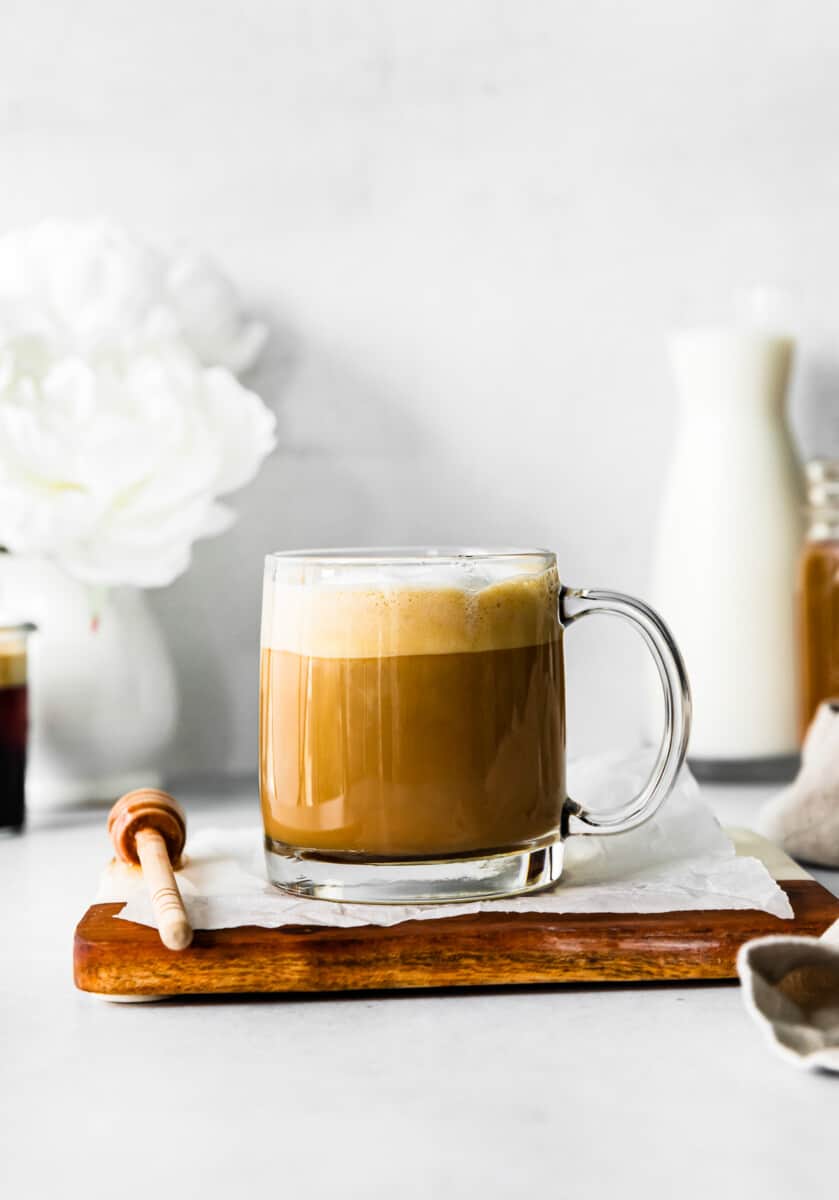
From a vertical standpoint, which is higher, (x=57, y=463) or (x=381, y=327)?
(x=381, y=327)

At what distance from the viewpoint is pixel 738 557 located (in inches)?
41.7

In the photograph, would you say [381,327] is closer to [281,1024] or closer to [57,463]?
[57,463]

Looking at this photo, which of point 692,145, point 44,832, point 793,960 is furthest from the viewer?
point 692,145

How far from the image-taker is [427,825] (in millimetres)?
606

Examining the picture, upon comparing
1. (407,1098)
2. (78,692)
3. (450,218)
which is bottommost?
(407,1098)

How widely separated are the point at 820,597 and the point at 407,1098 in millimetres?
685

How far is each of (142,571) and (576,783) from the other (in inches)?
14.8

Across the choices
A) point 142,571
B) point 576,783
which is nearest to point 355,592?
point 576,783

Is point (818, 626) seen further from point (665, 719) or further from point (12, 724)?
point (12, 724)

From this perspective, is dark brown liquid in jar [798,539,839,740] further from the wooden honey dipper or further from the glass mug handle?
the wooden honey dipper

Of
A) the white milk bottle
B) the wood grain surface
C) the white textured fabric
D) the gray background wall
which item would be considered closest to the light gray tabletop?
the wood grain surface

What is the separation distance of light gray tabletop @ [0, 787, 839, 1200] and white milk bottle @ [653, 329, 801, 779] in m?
0.51

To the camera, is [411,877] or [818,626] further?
[818,626]

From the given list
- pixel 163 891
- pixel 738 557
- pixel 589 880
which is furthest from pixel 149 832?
pixel 738 557
